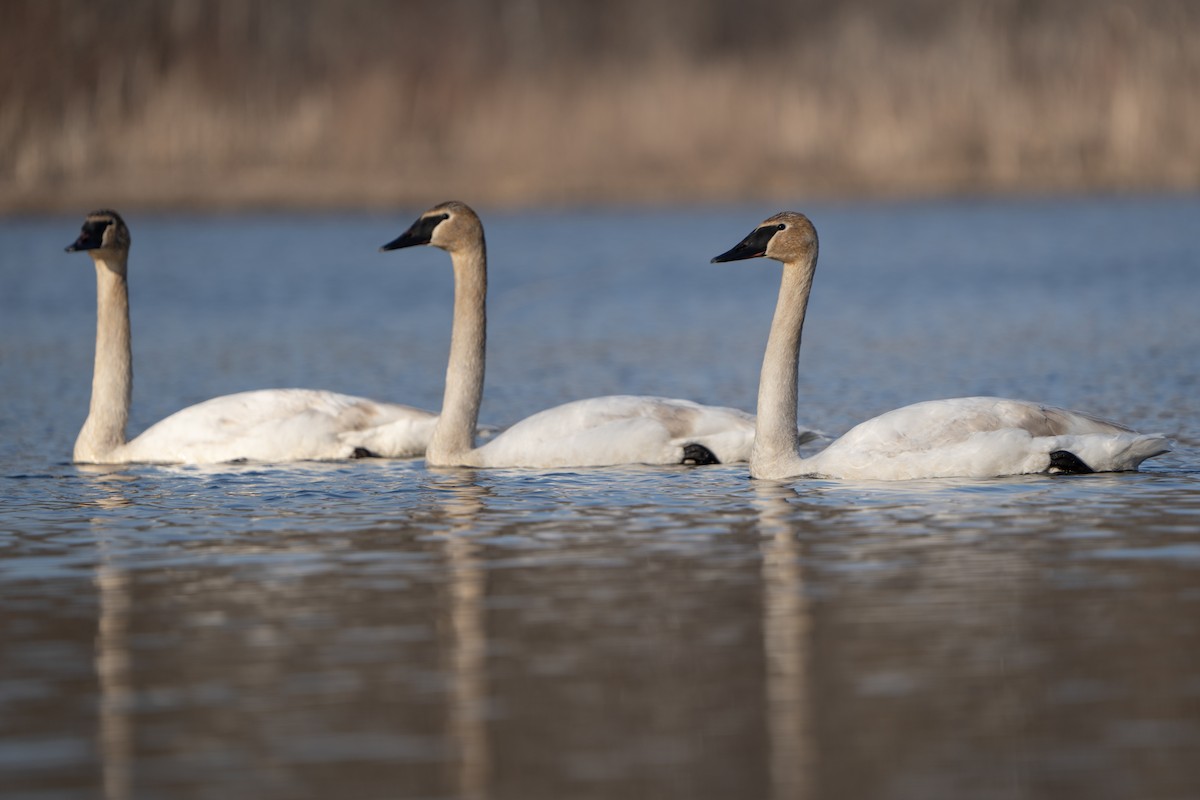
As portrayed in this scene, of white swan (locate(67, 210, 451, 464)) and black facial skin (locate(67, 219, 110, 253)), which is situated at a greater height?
black facial skin (locate(67, 219, 110, 253))

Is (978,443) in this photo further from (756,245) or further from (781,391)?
(756,245)

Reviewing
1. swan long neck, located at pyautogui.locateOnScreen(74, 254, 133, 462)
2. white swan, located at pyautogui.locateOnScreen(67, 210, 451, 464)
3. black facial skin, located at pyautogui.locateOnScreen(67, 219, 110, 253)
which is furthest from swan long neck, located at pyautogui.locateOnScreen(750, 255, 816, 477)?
black facial skin, located at pyautogui.locateOnScreen(67, 219, 110, 253)

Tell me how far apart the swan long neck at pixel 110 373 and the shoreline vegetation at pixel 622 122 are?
782 inches

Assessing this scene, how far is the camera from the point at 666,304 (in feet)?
72.6

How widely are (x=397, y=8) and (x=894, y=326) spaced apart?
2783cm

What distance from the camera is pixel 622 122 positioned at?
3256 centimetres

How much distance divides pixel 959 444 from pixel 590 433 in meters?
1.94

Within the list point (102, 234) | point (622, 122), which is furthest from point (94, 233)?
point (622, 122)

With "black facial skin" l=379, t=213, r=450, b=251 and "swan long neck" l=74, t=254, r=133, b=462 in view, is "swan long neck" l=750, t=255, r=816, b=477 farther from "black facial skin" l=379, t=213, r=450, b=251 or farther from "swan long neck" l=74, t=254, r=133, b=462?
"swan long neck" l=74, t=254, r=133, b=462

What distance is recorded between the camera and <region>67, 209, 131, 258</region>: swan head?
39.1ft

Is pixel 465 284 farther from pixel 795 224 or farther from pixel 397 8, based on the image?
pixel 397 8

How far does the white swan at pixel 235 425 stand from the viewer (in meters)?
11.2

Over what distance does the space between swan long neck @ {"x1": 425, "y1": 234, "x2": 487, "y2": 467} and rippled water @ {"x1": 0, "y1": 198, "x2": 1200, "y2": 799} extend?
265 mm

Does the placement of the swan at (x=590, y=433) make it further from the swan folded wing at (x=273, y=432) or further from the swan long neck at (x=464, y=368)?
the swan folded wing at (x=273, y=432)
